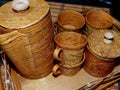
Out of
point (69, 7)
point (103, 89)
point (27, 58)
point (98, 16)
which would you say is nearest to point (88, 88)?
point (103, 89)

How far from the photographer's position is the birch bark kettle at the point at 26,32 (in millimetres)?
651

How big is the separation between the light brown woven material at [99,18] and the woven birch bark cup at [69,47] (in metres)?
0.14

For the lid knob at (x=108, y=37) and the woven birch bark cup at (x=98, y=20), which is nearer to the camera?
the lid knob at (x=108, y=37)

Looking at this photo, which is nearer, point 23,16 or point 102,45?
point 23,16

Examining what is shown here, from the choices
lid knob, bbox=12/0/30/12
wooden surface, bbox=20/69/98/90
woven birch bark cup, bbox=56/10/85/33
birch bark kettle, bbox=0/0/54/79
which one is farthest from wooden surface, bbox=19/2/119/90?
lid knob, bbox=12/0/30/12

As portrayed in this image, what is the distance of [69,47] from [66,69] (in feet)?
0.40

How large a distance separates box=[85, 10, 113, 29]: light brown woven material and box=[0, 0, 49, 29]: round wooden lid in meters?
0.29

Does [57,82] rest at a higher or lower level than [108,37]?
lower

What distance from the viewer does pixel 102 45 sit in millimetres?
815

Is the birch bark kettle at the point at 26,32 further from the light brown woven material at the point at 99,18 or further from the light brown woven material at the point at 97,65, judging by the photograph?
the light brown woven material at the point at 99,18

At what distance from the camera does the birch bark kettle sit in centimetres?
65

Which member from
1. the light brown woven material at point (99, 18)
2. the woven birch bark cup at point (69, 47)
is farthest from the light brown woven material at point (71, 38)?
the light brown woven material at point (99, 18)

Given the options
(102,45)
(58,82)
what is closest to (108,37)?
(102,45)

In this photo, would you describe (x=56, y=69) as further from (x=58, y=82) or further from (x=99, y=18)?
(x=99, y=18)
